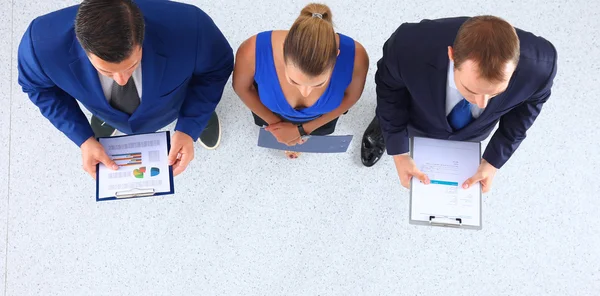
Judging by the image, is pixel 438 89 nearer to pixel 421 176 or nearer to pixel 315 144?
pixel 421 176

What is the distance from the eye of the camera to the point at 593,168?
8.21ft

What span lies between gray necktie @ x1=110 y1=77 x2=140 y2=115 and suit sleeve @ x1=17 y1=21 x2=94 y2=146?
0.20 metres

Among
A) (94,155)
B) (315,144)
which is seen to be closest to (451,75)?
(315,144)

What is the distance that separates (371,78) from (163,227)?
50.4 inches

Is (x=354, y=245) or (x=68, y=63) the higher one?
(x=68, y=63)

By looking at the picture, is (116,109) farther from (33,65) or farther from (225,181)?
(225,181)

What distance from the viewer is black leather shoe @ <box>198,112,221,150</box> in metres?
2.47

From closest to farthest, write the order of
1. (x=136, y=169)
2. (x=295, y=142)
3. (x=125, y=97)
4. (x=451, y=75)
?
(x=451, y=75)
(x=125, y=97)
(x=136, y=169)
(x=295, y=142)

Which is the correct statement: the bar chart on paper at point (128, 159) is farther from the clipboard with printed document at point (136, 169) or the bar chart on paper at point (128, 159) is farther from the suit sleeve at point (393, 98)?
the suit sleeve at point (393, 98)

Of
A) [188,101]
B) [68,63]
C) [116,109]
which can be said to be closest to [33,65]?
[68,63]

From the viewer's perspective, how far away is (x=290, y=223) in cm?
248

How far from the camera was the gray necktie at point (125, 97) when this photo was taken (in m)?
1.60

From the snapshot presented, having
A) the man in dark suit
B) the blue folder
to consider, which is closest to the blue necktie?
the man in dark suit

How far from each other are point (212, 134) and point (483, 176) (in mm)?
1280
